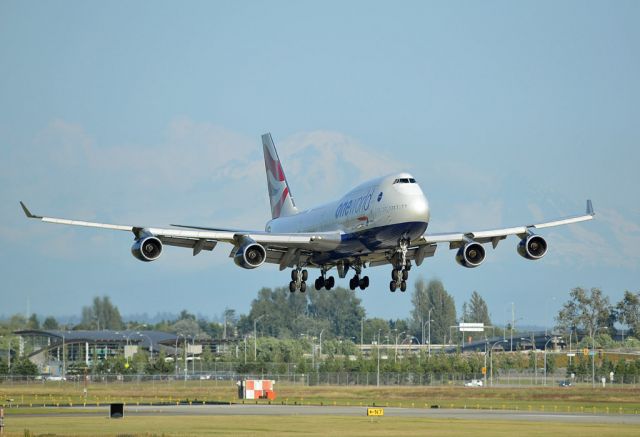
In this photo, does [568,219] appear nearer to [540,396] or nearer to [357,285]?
[357,285]

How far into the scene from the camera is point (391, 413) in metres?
94.7

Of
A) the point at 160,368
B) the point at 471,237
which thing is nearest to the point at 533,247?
the point at 471,237

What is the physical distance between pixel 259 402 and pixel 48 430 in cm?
4100

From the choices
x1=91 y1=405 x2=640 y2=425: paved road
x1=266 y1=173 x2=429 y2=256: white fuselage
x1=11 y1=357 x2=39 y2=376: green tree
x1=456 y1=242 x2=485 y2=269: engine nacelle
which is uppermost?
x1=266 y1=173 x2=429 y2=256: white fuselage

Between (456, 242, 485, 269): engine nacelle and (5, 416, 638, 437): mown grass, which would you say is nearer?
(5, 416, 638, 437): mown grass

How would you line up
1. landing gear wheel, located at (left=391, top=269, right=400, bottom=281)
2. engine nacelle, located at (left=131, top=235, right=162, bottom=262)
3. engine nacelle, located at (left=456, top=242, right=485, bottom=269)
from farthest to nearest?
1. engine nacelle, located at (left=456, top=242, right=485, bottom=269)
2. landing gear wheel, located at (left=391, top=269, right=400, bottom=281)
3. engine nacelle, located at (left=131, top=235, right=162, bottom=262)

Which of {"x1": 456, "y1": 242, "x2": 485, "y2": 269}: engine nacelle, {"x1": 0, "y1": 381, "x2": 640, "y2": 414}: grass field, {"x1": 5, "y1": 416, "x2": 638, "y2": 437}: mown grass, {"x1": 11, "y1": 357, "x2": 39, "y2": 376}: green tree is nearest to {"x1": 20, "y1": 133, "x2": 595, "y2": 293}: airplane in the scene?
{"x1": 456, "y1": 242, "x2": 485, "y2": 269}: engine nacelle

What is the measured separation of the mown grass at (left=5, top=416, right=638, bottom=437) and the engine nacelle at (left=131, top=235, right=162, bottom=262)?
11.5 m

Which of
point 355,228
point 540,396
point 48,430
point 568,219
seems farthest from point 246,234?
point 540,396

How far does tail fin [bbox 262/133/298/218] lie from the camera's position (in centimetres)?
10530

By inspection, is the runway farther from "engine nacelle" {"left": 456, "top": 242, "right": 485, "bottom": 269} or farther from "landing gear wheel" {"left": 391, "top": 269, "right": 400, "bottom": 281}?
"landing gear wheel" {"left": 391, "top": 269, "right": 400, "bottom": 281}

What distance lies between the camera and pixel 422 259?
87000mm

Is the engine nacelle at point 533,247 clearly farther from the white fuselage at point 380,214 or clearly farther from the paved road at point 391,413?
the paved road at point 391,413

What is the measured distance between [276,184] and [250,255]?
2874 centimetres
